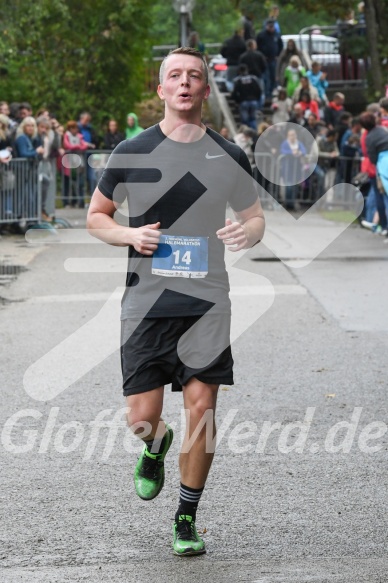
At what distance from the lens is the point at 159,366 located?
5.22 metres

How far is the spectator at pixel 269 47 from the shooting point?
30.0 metres

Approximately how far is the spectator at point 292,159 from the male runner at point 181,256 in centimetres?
1888

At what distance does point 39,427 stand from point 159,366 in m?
2.47

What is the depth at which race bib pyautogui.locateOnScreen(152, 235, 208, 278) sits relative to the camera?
5062 millimetres

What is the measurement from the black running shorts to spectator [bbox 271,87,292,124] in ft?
73.1

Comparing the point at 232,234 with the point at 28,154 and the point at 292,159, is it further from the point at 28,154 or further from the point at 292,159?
the point at 292,159

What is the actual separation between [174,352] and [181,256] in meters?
0.40

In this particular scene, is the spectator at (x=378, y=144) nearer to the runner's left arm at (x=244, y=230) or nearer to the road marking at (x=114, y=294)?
the road marking at (x=114, y=294)

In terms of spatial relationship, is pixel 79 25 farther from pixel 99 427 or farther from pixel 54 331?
pixel 99 427

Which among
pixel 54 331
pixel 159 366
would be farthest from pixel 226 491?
pixel 54 331

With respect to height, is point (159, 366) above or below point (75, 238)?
above

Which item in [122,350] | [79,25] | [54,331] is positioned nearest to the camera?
[122,350]

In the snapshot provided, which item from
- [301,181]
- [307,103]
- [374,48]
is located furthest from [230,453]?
[374,48]

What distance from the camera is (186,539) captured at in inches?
200
